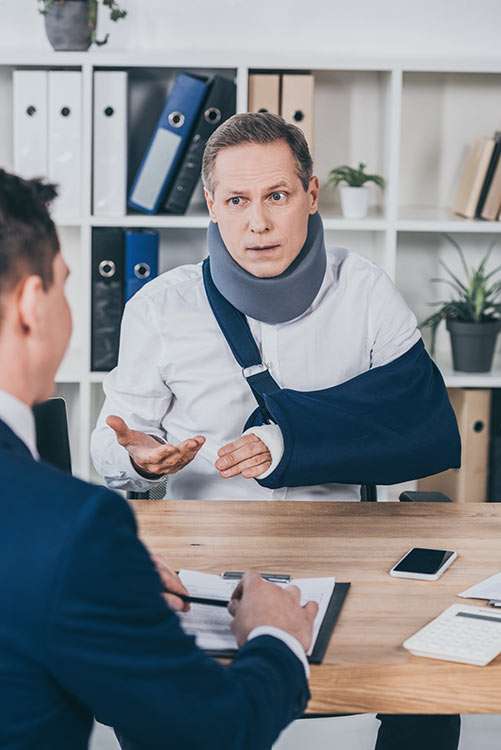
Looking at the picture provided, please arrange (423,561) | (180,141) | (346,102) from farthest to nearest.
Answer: (346,102)
(180,141)
(423,561)

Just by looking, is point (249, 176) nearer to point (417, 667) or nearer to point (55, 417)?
point (55, 417)

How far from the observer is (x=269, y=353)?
7.32 ft

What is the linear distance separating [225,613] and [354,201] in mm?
2034

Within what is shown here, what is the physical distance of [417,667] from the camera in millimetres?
1321

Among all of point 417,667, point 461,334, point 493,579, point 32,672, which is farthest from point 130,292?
point 32,672

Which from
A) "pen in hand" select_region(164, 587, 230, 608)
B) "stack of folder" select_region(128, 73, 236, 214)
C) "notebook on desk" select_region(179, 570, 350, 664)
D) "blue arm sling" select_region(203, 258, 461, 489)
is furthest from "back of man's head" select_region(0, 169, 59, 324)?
"stack of folder" select_region(128, 73, 236, 214)

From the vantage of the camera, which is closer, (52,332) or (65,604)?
(65,604)

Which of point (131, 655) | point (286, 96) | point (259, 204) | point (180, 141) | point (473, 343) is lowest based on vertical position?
point (131, 655)

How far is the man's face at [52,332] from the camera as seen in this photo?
41.1 inches

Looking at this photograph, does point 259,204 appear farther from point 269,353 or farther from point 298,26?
point 298,26

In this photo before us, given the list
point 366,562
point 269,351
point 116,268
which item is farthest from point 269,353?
point 116,268

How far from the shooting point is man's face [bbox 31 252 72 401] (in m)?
1.04

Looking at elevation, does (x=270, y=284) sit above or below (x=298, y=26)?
below

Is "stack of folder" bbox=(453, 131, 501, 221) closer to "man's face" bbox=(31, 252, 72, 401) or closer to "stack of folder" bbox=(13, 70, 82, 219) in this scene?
"stack of folder" bbox=(13, 70, 82, 219)
